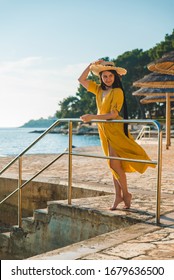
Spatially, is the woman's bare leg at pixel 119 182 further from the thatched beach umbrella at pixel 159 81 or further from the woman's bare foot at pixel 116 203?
the thatched beach umbrella at pixel 159 81

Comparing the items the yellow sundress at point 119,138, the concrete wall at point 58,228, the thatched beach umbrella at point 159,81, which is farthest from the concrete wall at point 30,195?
the thatched beach umbrella at point 159,81

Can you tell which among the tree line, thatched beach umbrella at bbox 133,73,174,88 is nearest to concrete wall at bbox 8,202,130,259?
thatched beach umbrella at bbox 133,73,174,88

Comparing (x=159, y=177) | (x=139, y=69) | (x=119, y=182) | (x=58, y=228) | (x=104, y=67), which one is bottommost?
(x=58, y=228)

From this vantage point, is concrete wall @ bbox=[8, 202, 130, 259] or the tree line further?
the tree line

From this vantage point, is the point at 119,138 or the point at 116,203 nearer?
the point at 119,138

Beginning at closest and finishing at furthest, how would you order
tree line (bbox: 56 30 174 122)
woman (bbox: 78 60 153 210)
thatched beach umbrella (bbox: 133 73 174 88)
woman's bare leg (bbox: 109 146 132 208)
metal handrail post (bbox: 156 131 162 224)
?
metal handrail post (bbox: 156 131 162 224), woman (bbox: 78 60 153 210), woman's bare leg (bbox: 109 146 132 208), thatched beach umbrella (bbox: 133 73 174 88), tree line (bbox: 56 30 174 122)

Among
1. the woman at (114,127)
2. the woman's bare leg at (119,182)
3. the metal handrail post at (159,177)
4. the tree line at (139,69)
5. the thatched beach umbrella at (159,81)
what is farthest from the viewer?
the tree line at (139,69)

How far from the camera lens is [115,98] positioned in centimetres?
449

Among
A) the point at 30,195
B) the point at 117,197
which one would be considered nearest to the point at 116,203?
the point at 117,197

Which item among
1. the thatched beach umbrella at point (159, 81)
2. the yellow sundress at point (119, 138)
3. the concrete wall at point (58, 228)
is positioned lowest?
the concrete wall at point (58, 228)

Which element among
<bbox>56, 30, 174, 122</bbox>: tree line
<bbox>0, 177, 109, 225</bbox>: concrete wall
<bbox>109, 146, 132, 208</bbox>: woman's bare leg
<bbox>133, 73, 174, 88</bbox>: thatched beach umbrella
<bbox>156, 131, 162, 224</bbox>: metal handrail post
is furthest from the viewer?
<bbox>56, 30, 174, 122</bbox>: tree line

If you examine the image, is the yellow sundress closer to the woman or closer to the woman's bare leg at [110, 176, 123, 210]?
the woman

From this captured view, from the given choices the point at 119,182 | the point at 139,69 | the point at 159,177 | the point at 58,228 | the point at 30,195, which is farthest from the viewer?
the point at 139,69

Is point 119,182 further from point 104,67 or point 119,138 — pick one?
point 104,67
